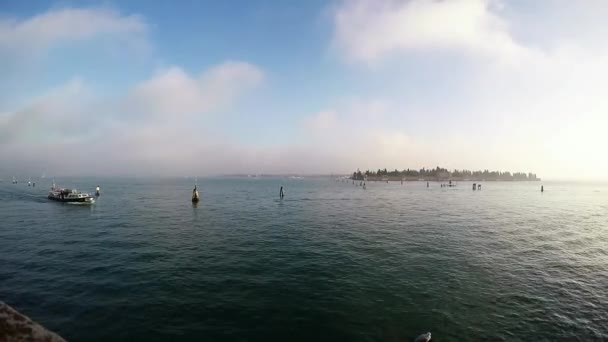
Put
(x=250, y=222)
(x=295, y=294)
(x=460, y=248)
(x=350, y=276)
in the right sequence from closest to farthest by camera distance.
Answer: (x=295, y=294)
(x=350, y=276)
(x=460, y=248)
(x=250, y=222)

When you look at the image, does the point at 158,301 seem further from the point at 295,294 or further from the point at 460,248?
the point at 460,248

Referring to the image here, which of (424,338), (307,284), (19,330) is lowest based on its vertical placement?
(307,284)

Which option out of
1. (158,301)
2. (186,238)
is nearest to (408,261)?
(158,301)

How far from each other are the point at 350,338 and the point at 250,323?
15.7 feet

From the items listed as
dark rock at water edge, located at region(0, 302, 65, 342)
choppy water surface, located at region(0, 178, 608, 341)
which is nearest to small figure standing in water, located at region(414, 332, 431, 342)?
choppy water surface, located at region(0, 178, 608, 341)

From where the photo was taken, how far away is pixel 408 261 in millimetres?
23953

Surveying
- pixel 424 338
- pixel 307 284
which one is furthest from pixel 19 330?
pixel 307 284

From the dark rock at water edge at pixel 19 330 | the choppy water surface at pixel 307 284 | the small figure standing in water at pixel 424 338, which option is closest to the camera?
the dark rock at water edge at pixel 19 330

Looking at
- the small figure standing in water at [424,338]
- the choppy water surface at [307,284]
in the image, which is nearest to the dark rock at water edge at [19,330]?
the choppy water surface at [307,284]

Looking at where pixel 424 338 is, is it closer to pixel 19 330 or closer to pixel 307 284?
pixel 307 284

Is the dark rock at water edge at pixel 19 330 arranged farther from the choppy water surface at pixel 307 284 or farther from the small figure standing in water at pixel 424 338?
the small figure standing in water at pixel 424 338

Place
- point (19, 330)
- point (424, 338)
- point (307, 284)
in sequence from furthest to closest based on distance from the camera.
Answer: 1. point (307, 284)
2. point (424, 338)
3. point (19, 330)

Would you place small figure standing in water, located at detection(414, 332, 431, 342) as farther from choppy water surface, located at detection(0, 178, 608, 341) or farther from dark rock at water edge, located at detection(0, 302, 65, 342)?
dark rock at water edge, located at detection(0, 302, 65, 342)

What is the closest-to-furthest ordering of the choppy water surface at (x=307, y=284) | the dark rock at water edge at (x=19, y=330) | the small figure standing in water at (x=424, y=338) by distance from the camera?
the dark rock at water edge at (x=19, y=330), the small figure standing in water at (x=424, y=338), the choppy water surface at (x=307, y=284)
